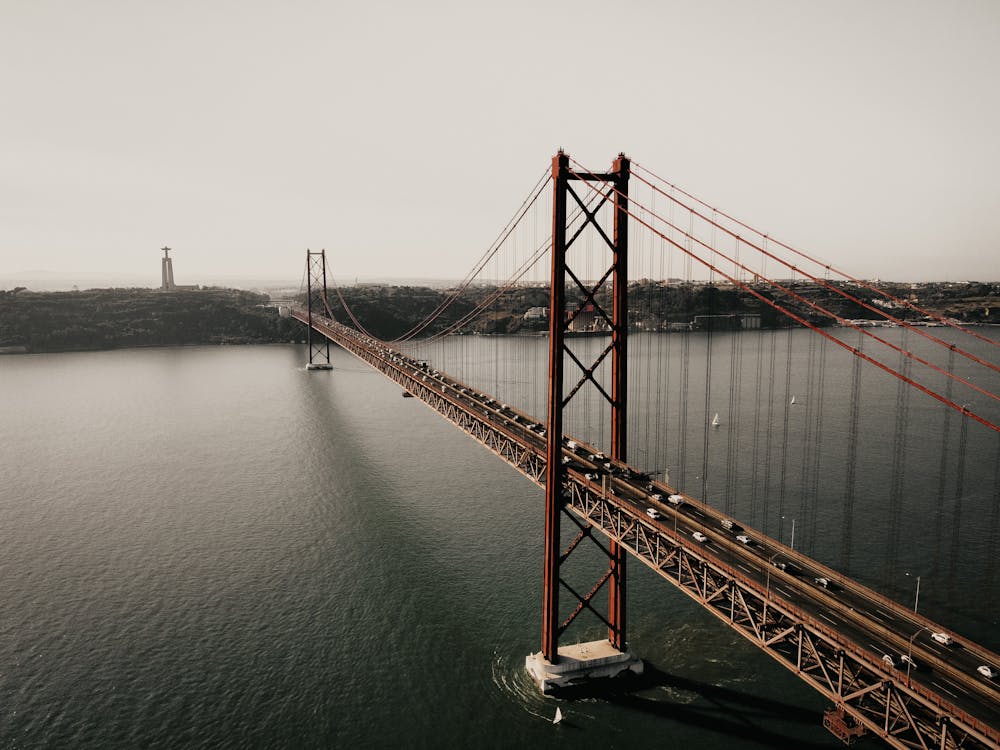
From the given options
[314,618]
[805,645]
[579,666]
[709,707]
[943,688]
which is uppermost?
[805,645]

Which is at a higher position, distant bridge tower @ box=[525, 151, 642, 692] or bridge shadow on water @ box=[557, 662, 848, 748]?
distant bridge tower @ box=[525, 151, 642, 692]

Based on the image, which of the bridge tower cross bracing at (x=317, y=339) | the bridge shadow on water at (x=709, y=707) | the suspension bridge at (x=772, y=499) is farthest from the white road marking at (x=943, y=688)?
the bridge tower cross bracing at (x=317, y=339)

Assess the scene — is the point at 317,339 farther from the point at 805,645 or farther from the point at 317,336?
the point at 805,645

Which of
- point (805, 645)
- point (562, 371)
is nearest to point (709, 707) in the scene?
point (805, 645)

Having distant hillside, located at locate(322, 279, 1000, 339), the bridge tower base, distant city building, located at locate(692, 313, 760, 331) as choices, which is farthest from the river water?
distant city building, located at locate(692, 313, 760, 331)

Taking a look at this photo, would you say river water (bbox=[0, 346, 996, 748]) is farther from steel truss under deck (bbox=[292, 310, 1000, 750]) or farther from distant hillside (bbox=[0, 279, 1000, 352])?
distant hillside (bbox=[0, 279, 1000, 352])

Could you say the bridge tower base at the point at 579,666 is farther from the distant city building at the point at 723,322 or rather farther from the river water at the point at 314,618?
the distant city building at the point at 723,322
